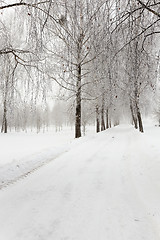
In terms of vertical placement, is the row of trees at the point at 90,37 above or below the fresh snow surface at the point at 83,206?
above

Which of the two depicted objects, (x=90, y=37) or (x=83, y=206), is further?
(x=90, y=37)

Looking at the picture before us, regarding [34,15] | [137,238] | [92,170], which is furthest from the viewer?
[92,170]

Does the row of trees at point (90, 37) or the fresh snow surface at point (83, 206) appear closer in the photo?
the fresh snow surface at point (83, 206)

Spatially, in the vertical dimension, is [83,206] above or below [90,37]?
below

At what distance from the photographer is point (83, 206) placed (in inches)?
96.7

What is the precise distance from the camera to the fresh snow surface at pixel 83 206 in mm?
1891

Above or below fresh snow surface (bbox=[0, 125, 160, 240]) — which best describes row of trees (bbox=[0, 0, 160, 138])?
above

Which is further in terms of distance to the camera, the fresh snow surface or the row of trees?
the row of trees

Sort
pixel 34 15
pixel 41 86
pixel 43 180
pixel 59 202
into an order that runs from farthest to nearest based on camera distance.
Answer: pixel 41 86 < pixel 43 180 < pixel 34 15 < pixel 59 202

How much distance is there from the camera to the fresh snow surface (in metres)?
1.89

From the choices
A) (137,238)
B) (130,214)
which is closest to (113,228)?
(137,238)

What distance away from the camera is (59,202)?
8.48ft

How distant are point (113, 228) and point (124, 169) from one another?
2575 mm

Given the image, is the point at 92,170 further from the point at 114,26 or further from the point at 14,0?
the point at 14,0
